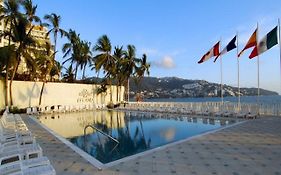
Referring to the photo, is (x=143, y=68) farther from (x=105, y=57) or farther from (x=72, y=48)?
(x=72, y=48)

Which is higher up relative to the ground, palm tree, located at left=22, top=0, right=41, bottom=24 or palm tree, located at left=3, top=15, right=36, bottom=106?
palm tree, located at left=22, top=0, right=41, bottom=24

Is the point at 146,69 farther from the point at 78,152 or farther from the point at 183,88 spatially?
the point at 183,88

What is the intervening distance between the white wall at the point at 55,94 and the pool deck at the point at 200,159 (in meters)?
15.2

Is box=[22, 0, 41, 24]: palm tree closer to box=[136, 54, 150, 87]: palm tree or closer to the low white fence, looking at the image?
box=[136, 54, 150, 87]: palm tree

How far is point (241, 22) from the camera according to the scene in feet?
63.0

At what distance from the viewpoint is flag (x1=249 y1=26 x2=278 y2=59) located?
44.0 ft

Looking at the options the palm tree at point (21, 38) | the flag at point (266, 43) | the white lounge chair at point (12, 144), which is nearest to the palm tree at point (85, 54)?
the palm tree at point (21, 38)

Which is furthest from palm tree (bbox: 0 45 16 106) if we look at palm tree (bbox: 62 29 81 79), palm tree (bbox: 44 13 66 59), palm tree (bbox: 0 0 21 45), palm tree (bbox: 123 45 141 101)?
palm tree (bbox: 123 45 141 101)

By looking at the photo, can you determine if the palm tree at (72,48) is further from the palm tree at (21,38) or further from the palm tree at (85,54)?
the palm tree at (21,38)

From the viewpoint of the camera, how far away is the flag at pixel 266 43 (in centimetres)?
1341

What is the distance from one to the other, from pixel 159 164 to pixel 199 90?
76.8m

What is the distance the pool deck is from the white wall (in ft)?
49.7

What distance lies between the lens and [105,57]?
99.4ft

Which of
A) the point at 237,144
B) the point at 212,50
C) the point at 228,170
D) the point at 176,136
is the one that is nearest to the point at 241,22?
the point at 212,50
